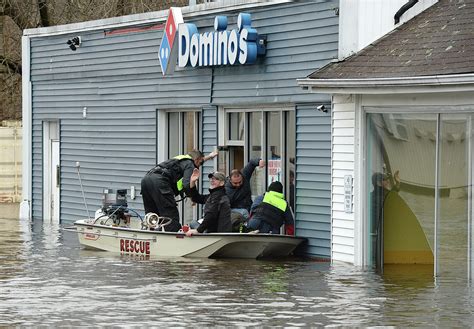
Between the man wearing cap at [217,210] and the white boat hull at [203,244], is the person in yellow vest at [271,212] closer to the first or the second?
the white boat hull at [203,244]

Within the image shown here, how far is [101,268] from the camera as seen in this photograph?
67.2 feet

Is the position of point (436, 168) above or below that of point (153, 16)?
below

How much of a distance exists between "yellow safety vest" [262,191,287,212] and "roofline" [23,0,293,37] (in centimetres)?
331

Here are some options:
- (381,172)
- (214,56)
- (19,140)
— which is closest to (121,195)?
(214,56)

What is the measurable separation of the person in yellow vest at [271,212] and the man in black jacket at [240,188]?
1054 mm

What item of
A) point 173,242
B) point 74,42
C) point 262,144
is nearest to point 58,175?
point 74,42

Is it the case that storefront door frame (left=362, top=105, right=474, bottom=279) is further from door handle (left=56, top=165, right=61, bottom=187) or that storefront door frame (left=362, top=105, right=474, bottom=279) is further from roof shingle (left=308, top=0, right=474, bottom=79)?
Result: door handle (left=56, top=165, right=61, bottom=187)

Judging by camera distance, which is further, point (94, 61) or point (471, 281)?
point (94, 61)

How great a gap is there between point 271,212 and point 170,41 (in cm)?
524

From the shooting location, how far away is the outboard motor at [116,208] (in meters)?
24.2

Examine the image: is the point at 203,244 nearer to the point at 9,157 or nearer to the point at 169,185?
the point at 169,185

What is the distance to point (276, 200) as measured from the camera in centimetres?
2205

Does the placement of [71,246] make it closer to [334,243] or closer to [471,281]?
[334,243]

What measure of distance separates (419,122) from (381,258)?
247cm
